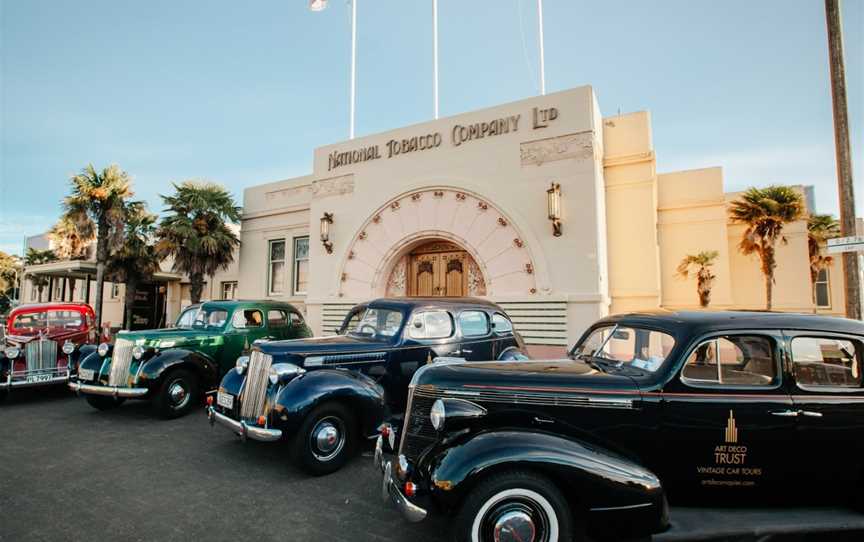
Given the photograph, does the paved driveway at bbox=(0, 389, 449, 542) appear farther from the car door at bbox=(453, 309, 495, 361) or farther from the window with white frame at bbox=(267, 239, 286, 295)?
the window with white frame at bbox=(267, 239, 286, 295)

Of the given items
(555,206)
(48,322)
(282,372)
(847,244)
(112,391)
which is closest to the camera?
(282,372)

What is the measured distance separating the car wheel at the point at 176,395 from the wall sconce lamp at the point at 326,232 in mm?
6040

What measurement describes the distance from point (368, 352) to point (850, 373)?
14.2 feet

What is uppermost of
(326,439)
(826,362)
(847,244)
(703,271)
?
(703,271)

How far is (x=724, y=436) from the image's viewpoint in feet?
9.36

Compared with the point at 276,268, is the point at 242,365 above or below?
below

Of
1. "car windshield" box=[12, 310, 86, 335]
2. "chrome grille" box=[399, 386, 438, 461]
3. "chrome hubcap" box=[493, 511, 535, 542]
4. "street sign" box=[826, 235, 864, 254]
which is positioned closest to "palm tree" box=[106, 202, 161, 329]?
"car windshield" box=[12, 310, 86, 335]

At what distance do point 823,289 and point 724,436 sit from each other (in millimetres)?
14044

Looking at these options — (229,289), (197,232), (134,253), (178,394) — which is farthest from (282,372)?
(134,253)

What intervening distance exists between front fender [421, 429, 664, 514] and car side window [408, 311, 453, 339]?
2.91m

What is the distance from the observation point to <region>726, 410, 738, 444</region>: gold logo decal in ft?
9.34

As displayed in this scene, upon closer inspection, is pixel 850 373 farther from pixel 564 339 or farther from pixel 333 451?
pixel 564 339

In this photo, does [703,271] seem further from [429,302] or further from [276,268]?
[276,268]

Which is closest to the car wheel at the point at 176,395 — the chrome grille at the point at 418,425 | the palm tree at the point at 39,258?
the chrome grille at the point at 418,425
